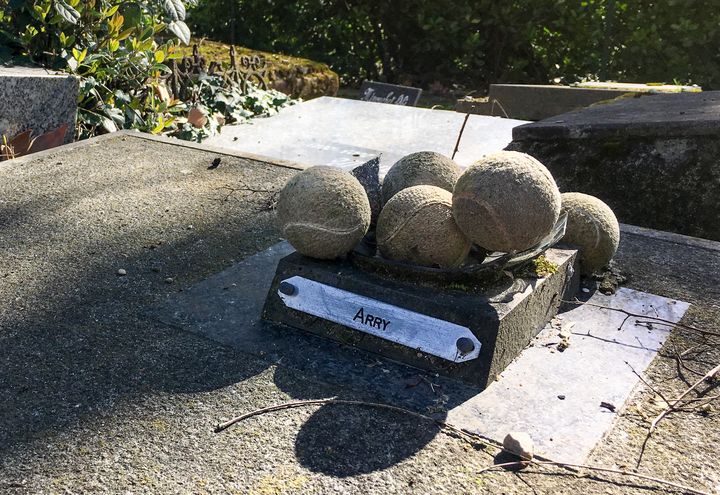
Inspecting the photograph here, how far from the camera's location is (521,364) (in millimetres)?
2900

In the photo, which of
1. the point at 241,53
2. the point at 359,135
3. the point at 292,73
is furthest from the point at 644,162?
the point at 241,53

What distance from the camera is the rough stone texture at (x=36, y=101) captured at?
5.31m

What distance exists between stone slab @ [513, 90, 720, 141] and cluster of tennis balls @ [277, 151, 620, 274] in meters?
1.74

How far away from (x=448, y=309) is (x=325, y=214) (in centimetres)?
58

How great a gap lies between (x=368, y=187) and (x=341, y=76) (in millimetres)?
8946

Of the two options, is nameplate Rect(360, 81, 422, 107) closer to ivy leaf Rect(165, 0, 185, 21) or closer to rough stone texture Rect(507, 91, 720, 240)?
ivy leaf Rect(165, 0, 185, 21)

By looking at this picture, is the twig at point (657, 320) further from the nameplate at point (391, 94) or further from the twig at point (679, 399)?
the nameplate at point (391, 94)

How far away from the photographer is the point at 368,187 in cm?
330

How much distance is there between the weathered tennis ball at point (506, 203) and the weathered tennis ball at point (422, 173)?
38cm

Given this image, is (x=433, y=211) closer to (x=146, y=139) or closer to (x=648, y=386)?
(x=648, y=386)

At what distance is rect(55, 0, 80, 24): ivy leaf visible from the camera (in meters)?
5.59

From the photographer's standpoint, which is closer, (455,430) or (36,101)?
(455,430)

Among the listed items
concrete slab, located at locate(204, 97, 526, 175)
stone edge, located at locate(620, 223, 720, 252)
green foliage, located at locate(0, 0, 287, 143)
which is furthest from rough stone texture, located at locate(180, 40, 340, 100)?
stone edge, located at locate(620, 223, 720, 252)

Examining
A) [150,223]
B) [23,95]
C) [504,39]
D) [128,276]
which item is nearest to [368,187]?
[128,276]
